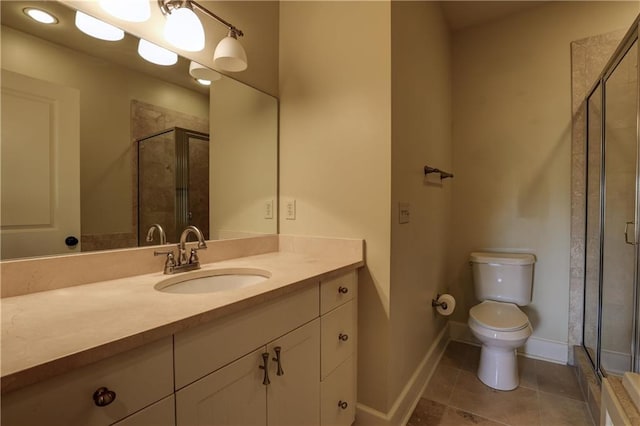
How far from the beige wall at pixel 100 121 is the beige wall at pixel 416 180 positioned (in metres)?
1.12

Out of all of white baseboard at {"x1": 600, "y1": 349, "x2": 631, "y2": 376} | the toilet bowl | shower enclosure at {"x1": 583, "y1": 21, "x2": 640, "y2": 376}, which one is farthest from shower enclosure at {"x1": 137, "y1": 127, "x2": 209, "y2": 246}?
white baseboard at {"x1": 600, "y1": 349, "x2": 631, "y2": 376}

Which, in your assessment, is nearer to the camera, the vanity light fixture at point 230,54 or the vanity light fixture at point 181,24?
the vanity light fixture at point 181,24

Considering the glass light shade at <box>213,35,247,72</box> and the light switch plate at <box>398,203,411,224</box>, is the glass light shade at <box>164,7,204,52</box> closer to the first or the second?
the glass light shade at <box>213,35,247,72</box>

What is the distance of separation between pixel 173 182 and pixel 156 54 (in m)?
0.54

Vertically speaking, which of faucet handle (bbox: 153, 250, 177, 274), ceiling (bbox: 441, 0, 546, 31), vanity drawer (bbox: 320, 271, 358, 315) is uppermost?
ceiling (bbox: 441, 0, 546, 31)

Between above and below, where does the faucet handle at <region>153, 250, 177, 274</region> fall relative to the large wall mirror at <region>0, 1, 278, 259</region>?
below

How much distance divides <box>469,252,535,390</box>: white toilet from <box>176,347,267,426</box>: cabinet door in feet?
4.88

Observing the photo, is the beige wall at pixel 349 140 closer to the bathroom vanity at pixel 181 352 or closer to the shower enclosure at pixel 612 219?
the bathroom vanity at pixel 181 352

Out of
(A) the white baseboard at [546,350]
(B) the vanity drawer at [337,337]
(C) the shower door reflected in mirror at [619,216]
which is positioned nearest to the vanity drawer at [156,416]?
(B) the vanity drawer at [337,337]

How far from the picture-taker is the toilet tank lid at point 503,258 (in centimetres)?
206

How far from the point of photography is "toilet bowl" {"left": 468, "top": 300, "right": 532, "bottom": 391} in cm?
173

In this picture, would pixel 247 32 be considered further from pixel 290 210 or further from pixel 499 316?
pixel 499 316

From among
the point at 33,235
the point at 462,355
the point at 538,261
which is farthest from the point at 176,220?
the point at 538,261

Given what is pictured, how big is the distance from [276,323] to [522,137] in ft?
7.65
